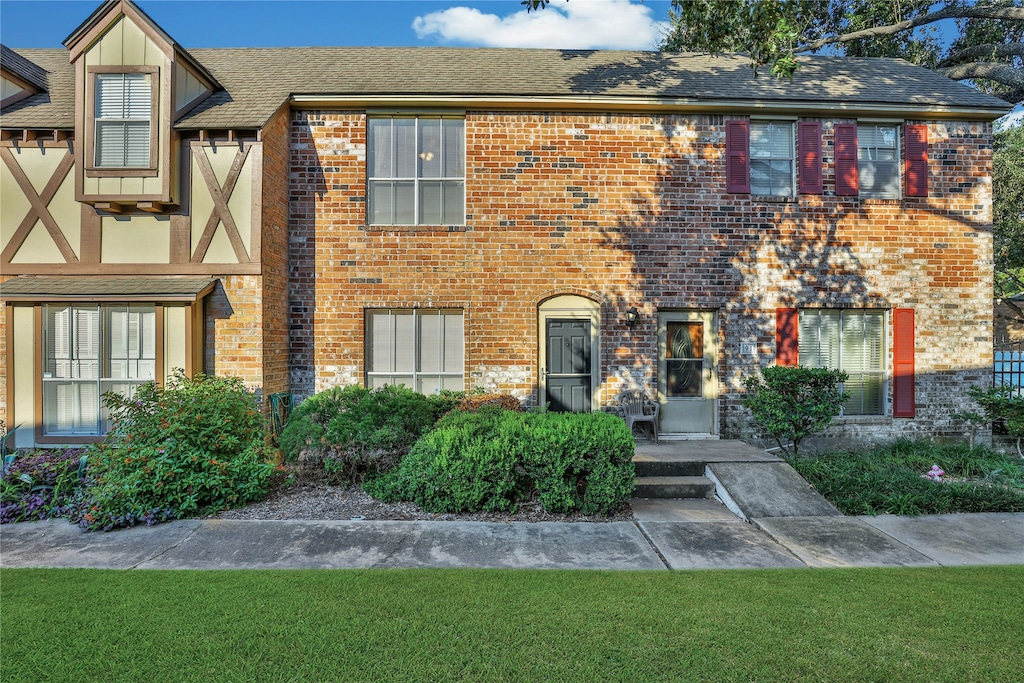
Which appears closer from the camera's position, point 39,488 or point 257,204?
point 39,488

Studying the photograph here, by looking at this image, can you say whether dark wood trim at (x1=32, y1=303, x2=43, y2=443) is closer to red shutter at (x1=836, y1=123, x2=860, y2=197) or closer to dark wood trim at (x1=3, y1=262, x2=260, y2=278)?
dark wood trim at (x1=3, y1=262, x2=260, y2=278)

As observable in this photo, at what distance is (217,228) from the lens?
764 cm

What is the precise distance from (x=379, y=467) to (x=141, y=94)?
6615 millimetres

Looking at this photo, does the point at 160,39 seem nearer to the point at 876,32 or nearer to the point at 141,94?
the point at 141,94

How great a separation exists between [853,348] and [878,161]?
10.9 feet

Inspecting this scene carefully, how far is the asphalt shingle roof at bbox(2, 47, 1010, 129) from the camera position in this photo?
27.2ft

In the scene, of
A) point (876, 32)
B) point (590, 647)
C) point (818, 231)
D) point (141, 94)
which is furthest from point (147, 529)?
point (876, 32)

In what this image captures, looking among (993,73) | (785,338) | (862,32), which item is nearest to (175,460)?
(785,338)

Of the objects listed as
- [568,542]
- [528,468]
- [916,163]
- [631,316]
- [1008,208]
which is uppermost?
[1008,208]

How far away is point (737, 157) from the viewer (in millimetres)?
8734

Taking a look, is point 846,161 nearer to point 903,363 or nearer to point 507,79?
point 903,363

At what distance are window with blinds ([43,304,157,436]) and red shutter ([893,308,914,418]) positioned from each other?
11858 millimetres

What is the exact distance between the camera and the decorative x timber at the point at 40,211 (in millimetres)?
7664

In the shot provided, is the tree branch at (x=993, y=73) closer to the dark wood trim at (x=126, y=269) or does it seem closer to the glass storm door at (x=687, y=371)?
the glass storm door at (x=687, y=371)
